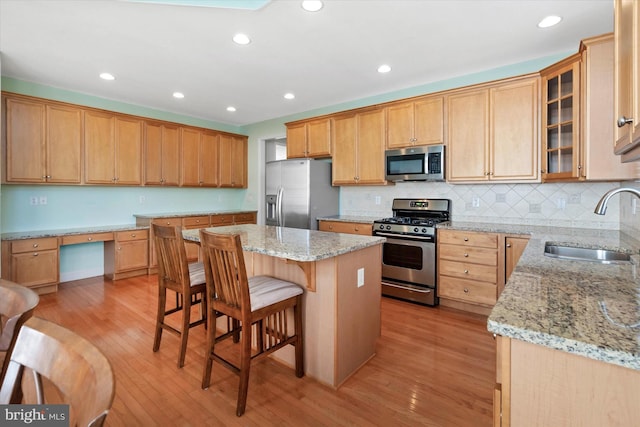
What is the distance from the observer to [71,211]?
4363mm

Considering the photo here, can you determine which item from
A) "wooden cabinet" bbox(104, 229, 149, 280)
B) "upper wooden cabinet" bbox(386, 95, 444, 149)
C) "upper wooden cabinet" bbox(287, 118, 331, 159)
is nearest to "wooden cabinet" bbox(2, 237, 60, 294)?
"wooden cabinet" bbox(104, 229, 149, 280)

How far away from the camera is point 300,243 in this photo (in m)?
2.16

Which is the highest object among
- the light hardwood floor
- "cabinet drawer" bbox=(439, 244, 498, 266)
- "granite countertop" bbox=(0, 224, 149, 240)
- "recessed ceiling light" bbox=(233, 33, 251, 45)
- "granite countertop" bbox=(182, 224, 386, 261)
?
"recessed ceiling light" bbox=(233, 33, 251, 45)

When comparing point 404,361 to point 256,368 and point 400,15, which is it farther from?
point 400,15

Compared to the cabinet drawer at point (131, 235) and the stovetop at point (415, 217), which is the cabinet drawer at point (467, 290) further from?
the cabinet drawer at point (131, 235)

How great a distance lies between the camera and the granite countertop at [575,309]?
73 cm

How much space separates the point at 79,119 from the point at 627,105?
5380 mm

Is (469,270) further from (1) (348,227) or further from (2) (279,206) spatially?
(2) (279,206)

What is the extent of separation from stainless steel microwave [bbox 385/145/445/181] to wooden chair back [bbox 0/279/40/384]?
12.0 feet

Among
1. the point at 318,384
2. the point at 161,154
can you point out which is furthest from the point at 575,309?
the point at 161,154

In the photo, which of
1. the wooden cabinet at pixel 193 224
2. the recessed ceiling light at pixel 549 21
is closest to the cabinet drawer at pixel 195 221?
the wooden cabinet at pixel 193 224

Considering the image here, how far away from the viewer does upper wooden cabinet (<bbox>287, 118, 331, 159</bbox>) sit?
474cm
